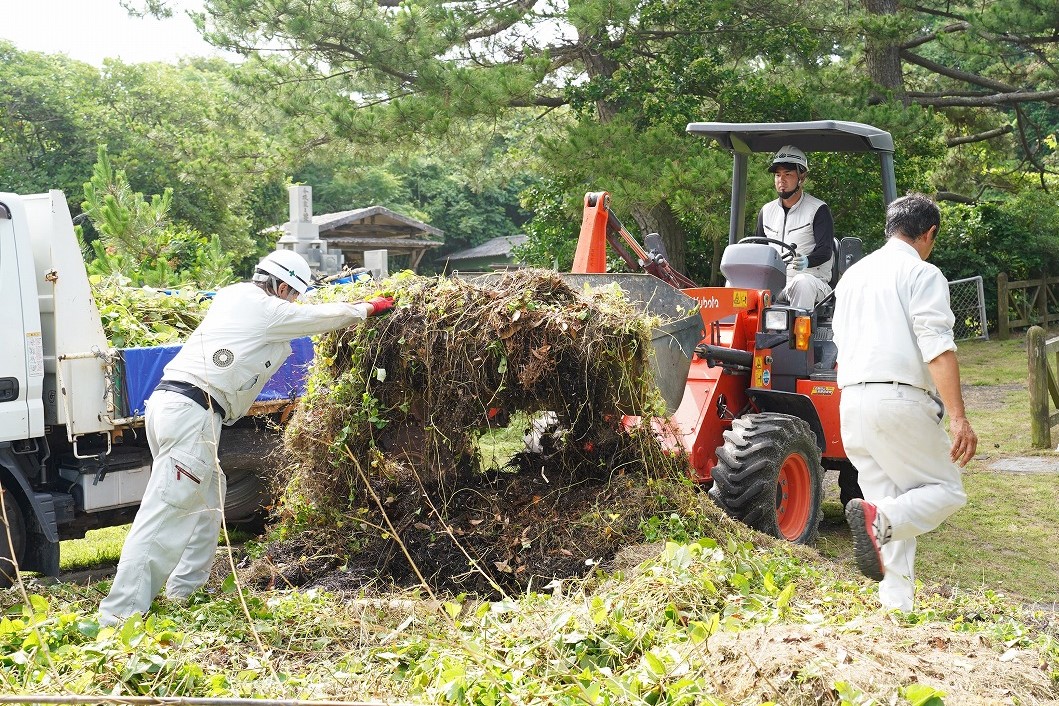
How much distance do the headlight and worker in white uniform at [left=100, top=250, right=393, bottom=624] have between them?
274 centimetres

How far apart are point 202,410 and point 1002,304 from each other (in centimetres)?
1950

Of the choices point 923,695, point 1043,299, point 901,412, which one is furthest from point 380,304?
point 1043,299

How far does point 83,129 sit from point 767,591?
33.4 metres

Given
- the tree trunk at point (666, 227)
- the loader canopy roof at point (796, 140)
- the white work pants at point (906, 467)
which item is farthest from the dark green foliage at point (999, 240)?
the white work pants at point (906, 467)

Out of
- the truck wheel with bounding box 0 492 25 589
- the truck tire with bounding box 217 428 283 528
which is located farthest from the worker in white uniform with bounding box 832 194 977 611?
the truck wheel with bounding box 0 492 25 589

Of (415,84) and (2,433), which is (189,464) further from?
(415,84)

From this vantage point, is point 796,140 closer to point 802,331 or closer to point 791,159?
point 791,159

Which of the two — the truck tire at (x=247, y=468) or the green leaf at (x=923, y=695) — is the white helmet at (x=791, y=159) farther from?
the green leaf at (x=923, y=695)

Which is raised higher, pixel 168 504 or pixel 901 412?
pixel 901 412

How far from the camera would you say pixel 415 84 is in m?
Answer: 14.0

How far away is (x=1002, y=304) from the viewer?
21562 millimetres

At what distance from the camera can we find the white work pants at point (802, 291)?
7.57 m

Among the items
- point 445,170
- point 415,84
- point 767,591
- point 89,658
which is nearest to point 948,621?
point 767,591

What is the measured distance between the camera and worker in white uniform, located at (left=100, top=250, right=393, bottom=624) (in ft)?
18.5
